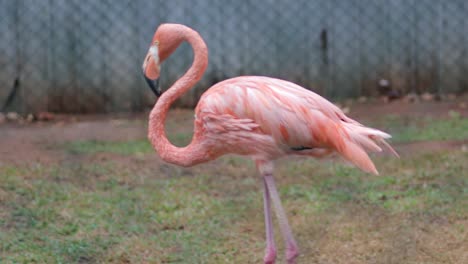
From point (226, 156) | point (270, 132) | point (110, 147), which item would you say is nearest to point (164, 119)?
point (270, 132)

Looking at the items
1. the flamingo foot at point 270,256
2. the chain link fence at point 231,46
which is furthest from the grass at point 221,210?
the chain link fence at point 231,46

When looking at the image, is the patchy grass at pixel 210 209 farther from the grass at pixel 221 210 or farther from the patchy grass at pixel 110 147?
the patchy grass at pixel 110 147

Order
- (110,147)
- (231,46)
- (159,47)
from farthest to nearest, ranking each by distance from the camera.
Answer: (231,46)
(110,147)
(159,47)

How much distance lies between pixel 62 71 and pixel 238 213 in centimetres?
376

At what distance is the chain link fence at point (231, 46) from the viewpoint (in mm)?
7746

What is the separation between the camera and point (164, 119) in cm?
365

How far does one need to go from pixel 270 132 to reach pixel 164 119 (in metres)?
0.57

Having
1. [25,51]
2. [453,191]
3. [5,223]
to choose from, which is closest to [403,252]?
[453,191]

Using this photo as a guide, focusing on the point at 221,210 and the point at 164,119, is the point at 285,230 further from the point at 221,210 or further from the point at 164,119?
the point at 221,210

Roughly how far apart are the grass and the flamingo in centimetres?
77

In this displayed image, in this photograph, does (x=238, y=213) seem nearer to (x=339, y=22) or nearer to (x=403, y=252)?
(x=403, y=252)

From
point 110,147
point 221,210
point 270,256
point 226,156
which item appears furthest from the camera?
point 110,147

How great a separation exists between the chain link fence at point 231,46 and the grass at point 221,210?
6.48ft

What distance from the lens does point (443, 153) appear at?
19.2 feet
